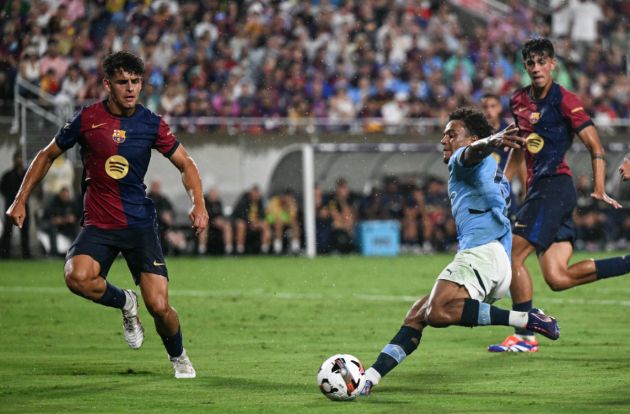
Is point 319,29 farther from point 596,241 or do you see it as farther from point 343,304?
point 343,304

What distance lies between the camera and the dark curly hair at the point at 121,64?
29.5 ft

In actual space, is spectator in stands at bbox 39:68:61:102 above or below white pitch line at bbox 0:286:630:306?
above

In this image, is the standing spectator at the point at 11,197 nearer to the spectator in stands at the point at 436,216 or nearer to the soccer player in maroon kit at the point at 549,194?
the spectator in stands at the point at 436,216

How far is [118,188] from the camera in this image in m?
9.24

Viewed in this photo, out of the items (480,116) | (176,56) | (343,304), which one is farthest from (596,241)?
(480,116)

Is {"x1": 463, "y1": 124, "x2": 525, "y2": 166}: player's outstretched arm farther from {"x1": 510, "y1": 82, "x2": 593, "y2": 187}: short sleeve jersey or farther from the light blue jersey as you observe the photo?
{"x1": 510, "y1": 82, "x2": 593, "y2": 187}: short sleeve jersey

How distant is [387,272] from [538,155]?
32.6 feet

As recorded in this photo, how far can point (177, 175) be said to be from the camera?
81.9 feet

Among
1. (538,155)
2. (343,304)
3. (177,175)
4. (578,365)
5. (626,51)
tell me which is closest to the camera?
(578,365)

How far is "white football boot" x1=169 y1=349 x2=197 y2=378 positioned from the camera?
9.08 m

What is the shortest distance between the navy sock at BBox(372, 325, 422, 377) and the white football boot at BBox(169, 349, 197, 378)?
5.52 feet

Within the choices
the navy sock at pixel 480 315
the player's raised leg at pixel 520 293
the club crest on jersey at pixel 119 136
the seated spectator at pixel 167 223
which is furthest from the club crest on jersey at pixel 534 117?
the seated spectator at pixel 167 223

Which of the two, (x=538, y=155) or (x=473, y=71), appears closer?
(x=538, y=155)

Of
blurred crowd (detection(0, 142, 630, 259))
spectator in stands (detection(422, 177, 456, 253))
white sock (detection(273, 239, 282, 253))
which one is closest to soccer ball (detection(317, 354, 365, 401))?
blurred crowd (detection(0, 142, 630, 259))
